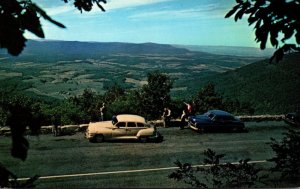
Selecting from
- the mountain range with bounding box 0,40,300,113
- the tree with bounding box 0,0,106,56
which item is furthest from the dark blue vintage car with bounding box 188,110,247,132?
the tree with bounding box 0,0,106,56

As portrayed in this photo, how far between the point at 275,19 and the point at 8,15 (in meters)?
2.21

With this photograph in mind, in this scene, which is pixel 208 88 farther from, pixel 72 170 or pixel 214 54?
pixel 214 54

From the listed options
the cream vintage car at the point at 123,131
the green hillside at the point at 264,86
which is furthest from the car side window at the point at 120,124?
the green hillside at the point at 264,86

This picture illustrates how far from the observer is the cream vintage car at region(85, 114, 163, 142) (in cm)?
1688

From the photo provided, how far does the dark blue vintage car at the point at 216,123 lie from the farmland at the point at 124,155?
0.37 metres

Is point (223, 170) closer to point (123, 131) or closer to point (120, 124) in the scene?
point (123, 131)

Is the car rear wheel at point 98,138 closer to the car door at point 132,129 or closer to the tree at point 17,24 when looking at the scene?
the car door at point 132,129

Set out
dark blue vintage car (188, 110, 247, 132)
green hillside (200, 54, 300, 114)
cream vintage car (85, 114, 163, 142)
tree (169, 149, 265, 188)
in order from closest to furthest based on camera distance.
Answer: tree (169, 149, 265, 188) < cream vintage car (85, 114, 163, 142) < dark blue vintage car (188, 110, 247, 132) < green hillside (200, 54, 300, 114)

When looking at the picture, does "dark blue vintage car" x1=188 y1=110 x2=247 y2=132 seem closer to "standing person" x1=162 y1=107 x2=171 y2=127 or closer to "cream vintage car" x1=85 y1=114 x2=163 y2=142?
"standing person" x1=162 y1=107 x2=171 y2=127

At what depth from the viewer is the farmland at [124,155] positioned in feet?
38.2

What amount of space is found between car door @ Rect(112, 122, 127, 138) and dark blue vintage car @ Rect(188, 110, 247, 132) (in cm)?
418

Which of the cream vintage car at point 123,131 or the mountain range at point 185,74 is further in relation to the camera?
the mountain range at point 185,74

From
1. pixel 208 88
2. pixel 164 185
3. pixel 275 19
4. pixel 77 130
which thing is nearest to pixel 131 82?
pixel 208 88

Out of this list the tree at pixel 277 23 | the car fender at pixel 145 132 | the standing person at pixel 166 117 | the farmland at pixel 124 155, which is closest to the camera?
the tree at pixel 277 23
